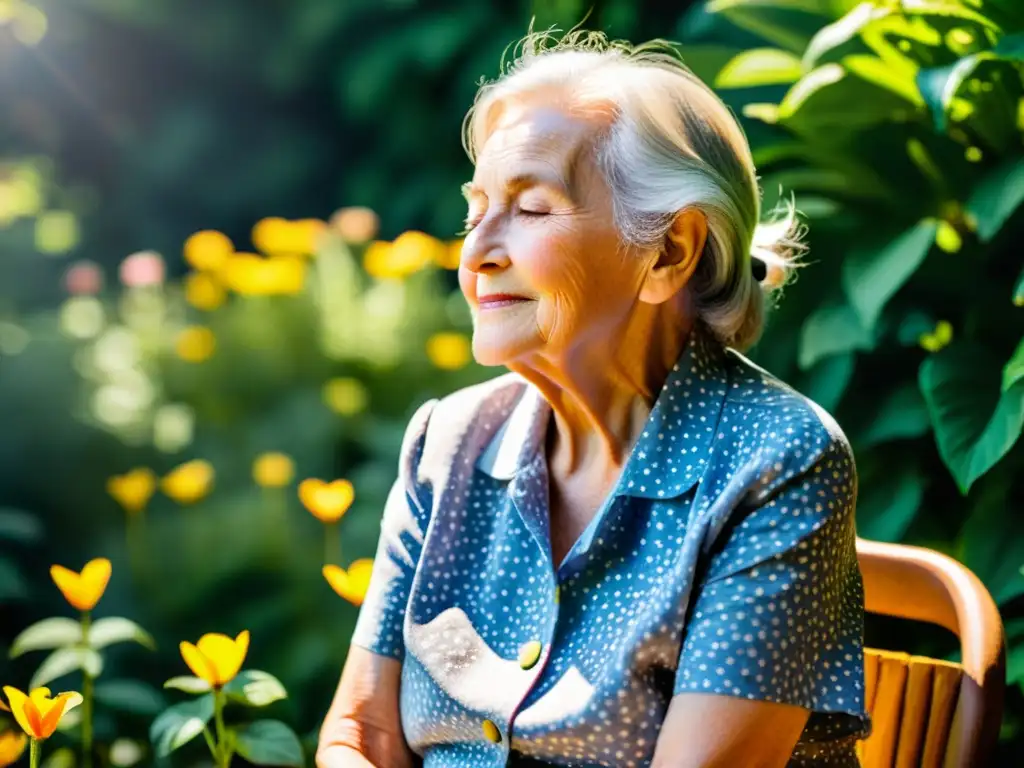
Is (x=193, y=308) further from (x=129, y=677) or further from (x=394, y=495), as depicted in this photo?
(x=394, y=495)

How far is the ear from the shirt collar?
10 centimetres

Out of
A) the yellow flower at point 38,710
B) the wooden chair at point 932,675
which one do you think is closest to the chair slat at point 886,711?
the wooden chair at point 932,675

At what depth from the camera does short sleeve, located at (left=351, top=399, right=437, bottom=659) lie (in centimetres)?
188

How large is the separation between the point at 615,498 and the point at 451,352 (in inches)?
59.6

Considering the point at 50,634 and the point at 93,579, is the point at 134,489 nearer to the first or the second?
the point at 50,634

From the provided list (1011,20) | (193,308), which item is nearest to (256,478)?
(193,308)

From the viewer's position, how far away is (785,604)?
1539mm

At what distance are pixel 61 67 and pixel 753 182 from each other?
363 cm

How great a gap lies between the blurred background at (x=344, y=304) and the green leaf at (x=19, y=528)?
0.01m

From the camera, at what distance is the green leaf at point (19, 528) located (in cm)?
279

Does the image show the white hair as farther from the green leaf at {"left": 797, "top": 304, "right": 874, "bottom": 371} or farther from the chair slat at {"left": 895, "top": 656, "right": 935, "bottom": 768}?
the green leaf at {"left": 797, "top": 304, "right": 874, "bottom": 371}

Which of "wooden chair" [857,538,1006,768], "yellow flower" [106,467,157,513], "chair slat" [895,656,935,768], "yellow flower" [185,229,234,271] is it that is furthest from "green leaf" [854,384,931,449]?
"yellow flower" [185,229,234,271]

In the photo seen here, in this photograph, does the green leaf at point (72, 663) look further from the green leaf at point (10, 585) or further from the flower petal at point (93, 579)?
the green leaf at point (10, 585)

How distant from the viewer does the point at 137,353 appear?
3.32 meters
